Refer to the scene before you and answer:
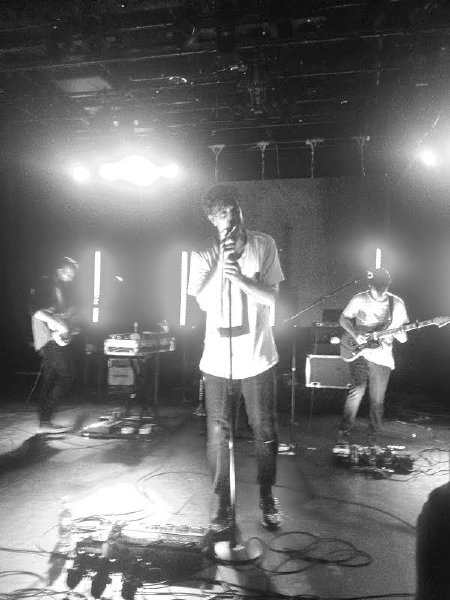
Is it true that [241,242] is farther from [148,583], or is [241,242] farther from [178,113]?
[178,113]

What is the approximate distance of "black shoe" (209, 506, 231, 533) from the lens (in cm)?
298

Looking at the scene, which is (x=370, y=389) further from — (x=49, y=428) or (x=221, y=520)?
(x=49, y=428)

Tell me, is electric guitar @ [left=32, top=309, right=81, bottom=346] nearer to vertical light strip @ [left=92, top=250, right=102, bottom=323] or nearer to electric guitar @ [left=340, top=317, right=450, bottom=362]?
electric guitar @ [left=340, top=317, right=450, bottom=362]

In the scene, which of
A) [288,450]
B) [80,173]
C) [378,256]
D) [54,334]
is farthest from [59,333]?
[378,256]

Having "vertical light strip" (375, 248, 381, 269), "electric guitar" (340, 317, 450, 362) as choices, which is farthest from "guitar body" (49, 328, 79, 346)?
"vertical light strip" (375, 248, 381, 269)

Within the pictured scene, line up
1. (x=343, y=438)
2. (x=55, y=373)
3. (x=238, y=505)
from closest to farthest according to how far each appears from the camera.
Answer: (x=238, y=505), (x=343, y=438), (x=55, y=373)

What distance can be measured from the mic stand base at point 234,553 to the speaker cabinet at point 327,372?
4.72 metres

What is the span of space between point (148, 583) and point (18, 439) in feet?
12.6

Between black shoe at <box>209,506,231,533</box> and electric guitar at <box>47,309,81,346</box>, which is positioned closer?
black shoe at <box>209,506,231,533</box>

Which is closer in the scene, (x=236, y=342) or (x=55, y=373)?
(x=236, y=342)

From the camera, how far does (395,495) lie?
158 inches

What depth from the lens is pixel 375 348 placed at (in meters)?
5.26

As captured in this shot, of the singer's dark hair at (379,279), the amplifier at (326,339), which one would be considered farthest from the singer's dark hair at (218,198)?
the amplifier at (326,339)

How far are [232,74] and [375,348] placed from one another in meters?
4.22
